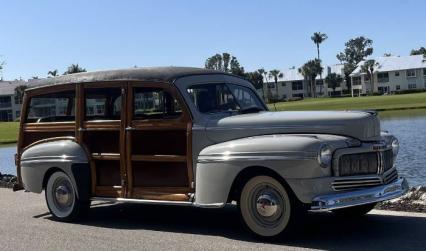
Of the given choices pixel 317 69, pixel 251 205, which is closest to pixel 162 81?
pixel 251 205

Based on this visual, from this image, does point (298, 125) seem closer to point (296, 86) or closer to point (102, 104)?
point (102, 104)

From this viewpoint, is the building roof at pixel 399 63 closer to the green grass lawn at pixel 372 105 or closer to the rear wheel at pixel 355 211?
the green grass lawn at pixel 372 105

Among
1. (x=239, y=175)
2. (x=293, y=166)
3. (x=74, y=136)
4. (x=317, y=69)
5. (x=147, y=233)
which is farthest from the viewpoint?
(x=317, y=69)

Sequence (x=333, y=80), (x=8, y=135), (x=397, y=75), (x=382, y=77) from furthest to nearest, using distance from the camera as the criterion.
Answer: (x=333, y=80) → (x=382, y=77) → (x=397, y=75) → (x=8, y=135)

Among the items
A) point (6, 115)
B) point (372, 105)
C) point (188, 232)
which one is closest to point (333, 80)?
point (372, 105)

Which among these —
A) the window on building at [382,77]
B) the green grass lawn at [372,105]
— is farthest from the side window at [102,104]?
the window on building at [382,77]

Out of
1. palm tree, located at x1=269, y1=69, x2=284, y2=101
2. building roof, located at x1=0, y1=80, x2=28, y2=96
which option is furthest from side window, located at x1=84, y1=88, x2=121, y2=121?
palm tree, located at x1=269, y1=69, x2=284, y2=101

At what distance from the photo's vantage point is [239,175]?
285 inches

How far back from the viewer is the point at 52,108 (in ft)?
31.6

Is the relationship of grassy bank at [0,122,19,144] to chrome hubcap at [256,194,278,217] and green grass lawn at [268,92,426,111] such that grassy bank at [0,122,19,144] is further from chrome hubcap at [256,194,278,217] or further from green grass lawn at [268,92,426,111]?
chrome hubcap at [256,194,278,217]

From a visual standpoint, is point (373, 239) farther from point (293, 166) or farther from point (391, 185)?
point (293, 166)

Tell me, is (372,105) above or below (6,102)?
below

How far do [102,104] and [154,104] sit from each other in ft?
3.11

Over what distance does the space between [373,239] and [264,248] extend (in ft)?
4.01
